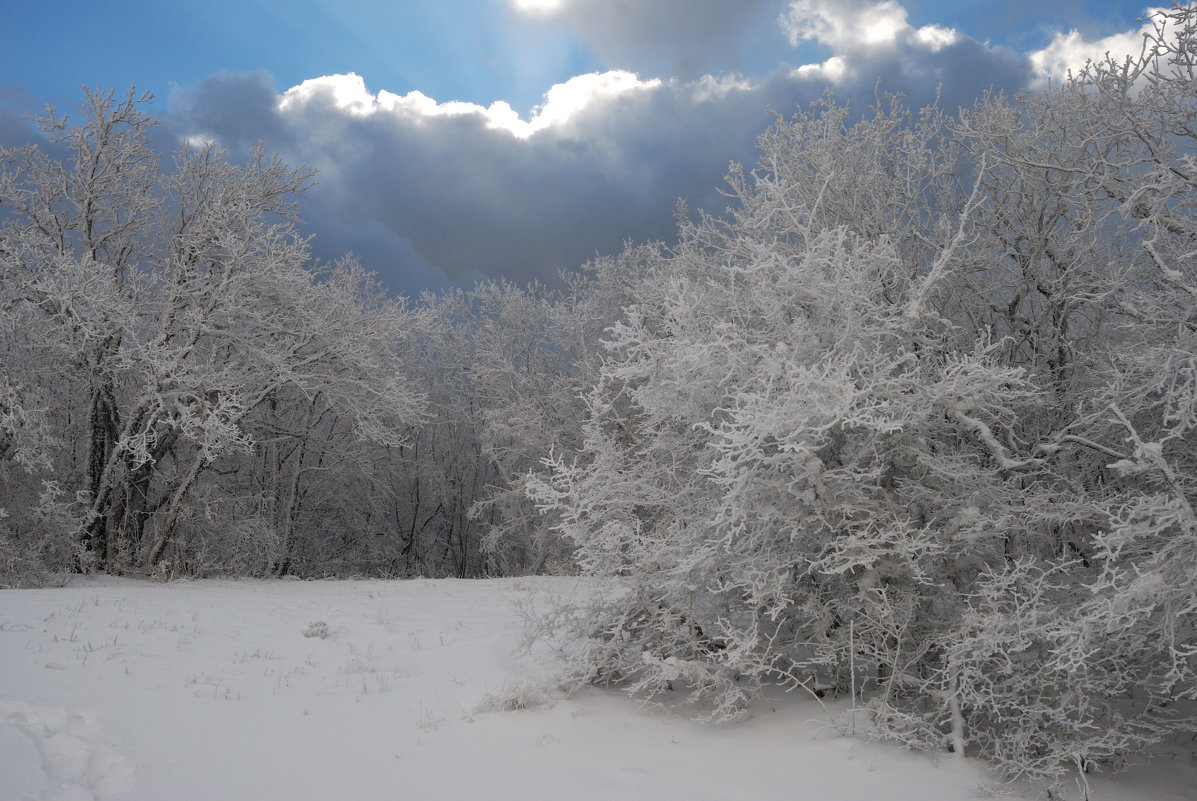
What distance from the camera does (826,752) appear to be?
559cm

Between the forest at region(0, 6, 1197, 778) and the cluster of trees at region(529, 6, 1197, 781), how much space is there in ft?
0.14

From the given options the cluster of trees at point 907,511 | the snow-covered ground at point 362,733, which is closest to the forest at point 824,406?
the cluster of trees at point 907,511

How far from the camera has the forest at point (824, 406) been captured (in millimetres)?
5590

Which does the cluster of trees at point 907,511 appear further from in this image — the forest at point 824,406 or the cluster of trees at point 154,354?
the cluster of trees at point 154,354

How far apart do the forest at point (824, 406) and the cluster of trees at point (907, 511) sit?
4 cm

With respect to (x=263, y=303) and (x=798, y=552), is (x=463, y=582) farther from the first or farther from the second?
(x=798, y=552)

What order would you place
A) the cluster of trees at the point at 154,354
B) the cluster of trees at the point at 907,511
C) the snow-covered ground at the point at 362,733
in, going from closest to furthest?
1. the snow-covered ground at the point at 362,733
2. the cluster of trees at the point at 907,511
3. the cluster of trees at the point at 154,354

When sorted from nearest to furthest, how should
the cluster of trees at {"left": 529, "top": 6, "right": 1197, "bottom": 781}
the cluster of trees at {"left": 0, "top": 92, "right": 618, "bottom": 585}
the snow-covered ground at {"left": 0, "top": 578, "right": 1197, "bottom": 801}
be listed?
the snow-covered ground at {"left": 0, "top": 578, "right": 1197, "bottom": 801}, the cluster of trees at {"left": 529, "top": 6, "right": 1197, "bottom": 781}, the cluster of trees at {"left": 0, "top": 92, "right": 618, "bottom": 585}

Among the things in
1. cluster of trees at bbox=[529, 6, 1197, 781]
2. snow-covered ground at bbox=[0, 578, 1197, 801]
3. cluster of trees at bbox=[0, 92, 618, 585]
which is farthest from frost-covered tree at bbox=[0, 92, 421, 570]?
cluster of trees at bbox=[529, 6, 1197, 781]

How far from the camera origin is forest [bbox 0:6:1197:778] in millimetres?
5590

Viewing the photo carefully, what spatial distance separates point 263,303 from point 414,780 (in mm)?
10270

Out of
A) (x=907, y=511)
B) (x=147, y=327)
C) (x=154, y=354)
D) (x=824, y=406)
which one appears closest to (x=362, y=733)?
(x=824, y=406)

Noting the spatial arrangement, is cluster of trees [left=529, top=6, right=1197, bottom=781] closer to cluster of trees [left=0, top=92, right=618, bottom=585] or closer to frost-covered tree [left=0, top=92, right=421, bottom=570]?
cluster of trees [left=0, top=92, right=618, bottom=585]

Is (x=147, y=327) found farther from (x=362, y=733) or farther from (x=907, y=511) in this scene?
(x=907, y=511)
